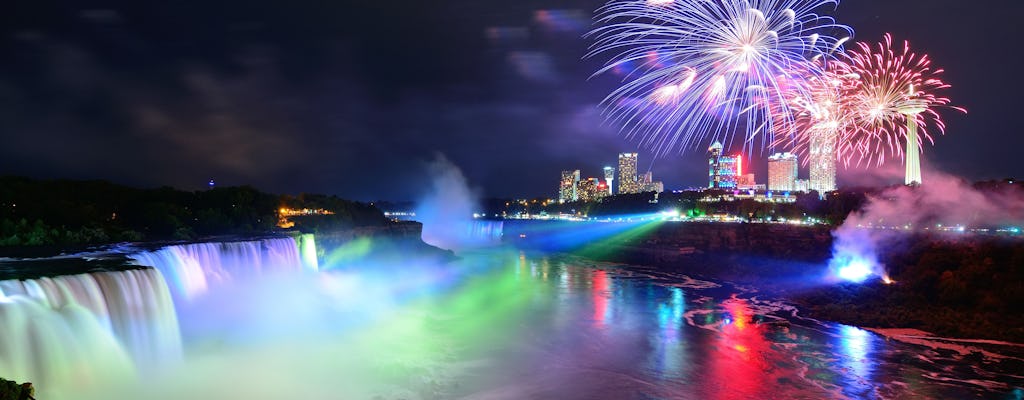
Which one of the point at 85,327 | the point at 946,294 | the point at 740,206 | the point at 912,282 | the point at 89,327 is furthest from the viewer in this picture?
the point at 740,206

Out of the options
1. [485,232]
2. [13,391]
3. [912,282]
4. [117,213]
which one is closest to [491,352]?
[13,391]

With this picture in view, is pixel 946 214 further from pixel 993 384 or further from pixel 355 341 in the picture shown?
pixel 355 341

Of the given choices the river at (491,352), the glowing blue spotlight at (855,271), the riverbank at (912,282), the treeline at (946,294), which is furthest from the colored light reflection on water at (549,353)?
the glowing blue spotlight at (855,271)

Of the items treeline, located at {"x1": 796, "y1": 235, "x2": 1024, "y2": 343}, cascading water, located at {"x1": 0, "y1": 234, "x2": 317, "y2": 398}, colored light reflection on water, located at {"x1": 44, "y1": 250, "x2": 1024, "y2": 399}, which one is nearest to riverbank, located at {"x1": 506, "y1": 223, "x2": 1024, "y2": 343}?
treeline, located at {"x1": 796, "y1": 235, "x2": 1024, "y2": 343}

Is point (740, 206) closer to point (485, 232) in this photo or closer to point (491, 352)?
point (485, 232)

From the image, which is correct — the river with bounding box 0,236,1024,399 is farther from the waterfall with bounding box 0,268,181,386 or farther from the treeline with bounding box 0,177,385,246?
the treeline with bounding box 0,177,385,246

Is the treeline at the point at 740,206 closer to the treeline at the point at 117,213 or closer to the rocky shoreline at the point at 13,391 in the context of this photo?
the treeline at the point at 117,213

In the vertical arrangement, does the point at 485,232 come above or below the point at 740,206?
below
